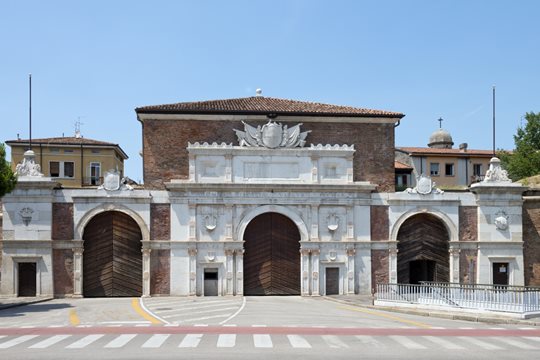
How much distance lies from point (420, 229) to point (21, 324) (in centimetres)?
2381

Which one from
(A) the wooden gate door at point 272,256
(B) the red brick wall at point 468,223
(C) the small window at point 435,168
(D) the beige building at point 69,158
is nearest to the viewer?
(A) the wooden gate door at point 272,256

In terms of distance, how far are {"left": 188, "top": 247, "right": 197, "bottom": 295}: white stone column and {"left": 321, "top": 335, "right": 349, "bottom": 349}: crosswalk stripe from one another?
19.0 metres

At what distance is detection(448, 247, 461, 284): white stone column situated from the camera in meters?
39.7

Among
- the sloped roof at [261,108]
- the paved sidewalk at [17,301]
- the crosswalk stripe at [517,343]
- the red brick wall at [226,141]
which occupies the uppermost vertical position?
the sloped roof at [261,108]

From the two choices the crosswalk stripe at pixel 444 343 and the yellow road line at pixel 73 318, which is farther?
the yellow road line at pixel 73 318

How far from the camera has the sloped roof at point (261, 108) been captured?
38969 millimetres

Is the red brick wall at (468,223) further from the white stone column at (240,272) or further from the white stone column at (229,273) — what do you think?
the white stone column at (229,273)

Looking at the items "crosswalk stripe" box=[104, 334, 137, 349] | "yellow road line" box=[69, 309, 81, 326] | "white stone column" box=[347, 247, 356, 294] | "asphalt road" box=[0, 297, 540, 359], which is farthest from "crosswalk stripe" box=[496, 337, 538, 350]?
"white stone column" box=[347, 247, 356, 294]

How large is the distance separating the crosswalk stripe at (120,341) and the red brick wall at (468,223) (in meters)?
25.0

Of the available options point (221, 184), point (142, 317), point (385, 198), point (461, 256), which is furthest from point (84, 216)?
point (461, 256)

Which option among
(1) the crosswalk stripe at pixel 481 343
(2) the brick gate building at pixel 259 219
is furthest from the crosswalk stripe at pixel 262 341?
(2) the brick gate building at pixel 259 219

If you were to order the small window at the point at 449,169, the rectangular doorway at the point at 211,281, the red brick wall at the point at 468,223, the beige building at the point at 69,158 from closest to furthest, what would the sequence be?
the rectangular doorway at the point at 211,281, the red brick wall at the point at 468,223, the beige building at the point at 69,158, the small window at the point at 449,169

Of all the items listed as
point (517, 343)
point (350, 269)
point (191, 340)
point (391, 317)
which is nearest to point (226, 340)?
point (191, 340)

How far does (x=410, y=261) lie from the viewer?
40531 mm
